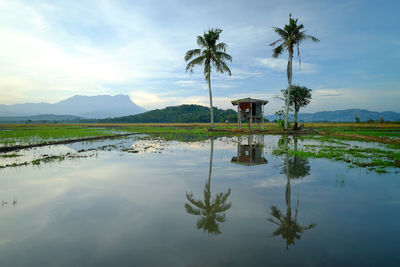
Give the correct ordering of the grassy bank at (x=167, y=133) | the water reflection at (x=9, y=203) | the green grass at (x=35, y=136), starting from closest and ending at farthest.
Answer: the water reflection at (x=9, y=203) → the green grass at (x=35, y=136) → the grassy bank at (x=167, y=133)

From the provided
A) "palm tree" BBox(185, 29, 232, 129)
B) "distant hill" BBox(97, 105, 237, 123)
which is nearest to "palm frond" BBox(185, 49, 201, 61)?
"palm tree" BBox(185, 29, 232, 129)

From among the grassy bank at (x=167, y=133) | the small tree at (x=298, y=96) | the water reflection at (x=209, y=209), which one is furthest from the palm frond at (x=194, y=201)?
the small tree at (x=298, y=96)

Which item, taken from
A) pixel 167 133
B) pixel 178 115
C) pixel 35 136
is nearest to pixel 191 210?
pixel 35 136

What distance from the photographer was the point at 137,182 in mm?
9156

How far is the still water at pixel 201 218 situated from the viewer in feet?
13.8

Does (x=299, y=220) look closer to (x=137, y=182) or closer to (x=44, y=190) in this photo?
(x=137, y=182)

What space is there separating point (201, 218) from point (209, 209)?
1.86 ft

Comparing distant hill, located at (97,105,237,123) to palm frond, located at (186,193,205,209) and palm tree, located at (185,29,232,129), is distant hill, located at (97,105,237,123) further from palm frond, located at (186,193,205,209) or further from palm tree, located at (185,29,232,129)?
palm frond, located at (186,193,205,209)

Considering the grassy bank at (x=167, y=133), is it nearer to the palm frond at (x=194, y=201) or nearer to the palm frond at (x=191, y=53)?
the palm frond at (x=191, y=53)

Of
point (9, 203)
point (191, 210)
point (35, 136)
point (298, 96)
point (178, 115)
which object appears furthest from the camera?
point (178, 115)

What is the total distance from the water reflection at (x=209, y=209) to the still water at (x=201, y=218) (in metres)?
0.03

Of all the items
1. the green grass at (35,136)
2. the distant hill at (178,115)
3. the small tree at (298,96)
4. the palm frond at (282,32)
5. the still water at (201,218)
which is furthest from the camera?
the distant hill at (178,115)

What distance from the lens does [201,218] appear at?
5797 millimetres

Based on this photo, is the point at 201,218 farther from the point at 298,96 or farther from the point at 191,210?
the point at 298,96
